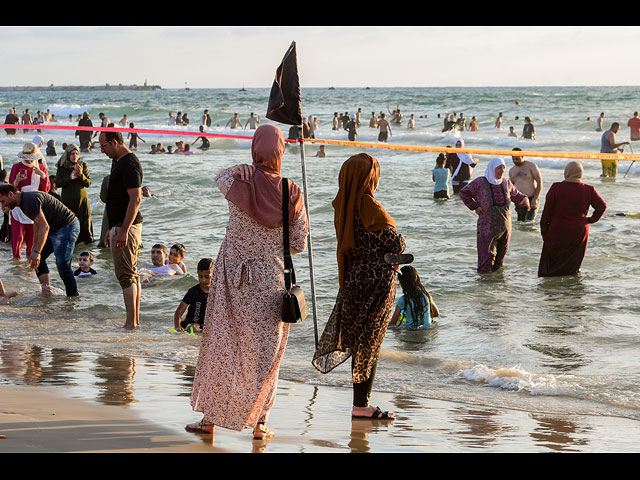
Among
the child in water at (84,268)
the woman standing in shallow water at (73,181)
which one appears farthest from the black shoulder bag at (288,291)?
the woman standing in shallow water at (73,181)

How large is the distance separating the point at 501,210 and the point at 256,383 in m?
7.00

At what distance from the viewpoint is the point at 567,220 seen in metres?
10.4

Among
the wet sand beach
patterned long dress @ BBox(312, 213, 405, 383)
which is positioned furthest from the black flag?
the wet sand beach

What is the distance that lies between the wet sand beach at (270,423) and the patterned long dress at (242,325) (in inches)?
7.4

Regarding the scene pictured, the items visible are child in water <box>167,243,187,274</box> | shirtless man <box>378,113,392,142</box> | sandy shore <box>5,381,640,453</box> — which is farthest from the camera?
shirtless man <box>378,113,392,142</box>

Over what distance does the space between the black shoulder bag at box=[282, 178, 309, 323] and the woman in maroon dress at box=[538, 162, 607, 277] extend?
623 centimetres

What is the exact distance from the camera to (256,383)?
4480 mm

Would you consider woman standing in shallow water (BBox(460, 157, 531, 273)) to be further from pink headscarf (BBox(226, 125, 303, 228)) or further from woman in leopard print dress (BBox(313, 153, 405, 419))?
pink headscarf (BBox(226, 125, 303, 228))

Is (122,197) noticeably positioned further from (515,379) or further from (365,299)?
(515,379)

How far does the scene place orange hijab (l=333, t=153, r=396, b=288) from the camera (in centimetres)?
493

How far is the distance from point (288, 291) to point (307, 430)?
31.3 inches

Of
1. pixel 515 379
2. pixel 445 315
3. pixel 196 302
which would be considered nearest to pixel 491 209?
pixel 445 315

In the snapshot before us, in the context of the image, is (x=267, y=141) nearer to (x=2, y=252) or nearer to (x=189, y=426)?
(x=189, y=426)
